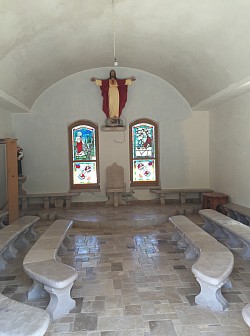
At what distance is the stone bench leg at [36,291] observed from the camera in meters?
3.57

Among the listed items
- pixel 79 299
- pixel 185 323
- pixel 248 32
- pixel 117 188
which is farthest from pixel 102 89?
pixel 185 323

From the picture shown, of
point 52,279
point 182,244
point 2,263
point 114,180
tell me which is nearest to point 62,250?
point 2,263

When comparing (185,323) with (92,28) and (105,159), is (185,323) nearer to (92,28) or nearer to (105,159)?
(92,28)

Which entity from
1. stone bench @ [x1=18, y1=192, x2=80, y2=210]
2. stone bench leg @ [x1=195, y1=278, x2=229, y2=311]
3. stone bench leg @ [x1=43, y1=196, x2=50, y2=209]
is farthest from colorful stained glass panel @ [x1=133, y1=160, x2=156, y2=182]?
stone bench leg @ [x1=195, y1=278, x2=229, y2=311]

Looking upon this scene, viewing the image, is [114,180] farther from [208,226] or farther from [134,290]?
[134,290]

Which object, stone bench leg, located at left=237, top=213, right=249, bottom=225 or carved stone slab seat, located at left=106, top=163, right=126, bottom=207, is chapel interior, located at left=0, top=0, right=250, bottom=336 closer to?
carved stone slab seat, located at left=106, top=163, right=126, bottom=207

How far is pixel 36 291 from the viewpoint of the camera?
3.61 metres

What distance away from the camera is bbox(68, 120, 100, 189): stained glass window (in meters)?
8.69

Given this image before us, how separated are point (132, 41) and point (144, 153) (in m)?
3.31

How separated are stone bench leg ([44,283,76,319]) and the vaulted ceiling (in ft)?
11.4

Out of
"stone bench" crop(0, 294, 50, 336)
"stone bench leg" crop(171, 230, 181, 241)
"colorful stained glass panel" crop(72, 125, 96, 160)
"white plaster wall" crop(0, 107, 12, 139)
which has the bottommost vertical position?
"stone bench leg" crop(171, 230, 181, 241)

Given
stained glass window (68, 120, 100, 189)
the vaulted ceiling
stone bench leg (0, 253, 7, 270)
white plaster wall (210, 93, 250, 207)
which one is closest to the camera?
the vaulted ceiling

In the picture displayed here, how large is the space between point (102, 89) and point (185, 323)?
648 cm

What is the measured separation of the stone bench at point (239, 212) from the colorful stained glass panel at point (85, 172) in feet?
12.0
